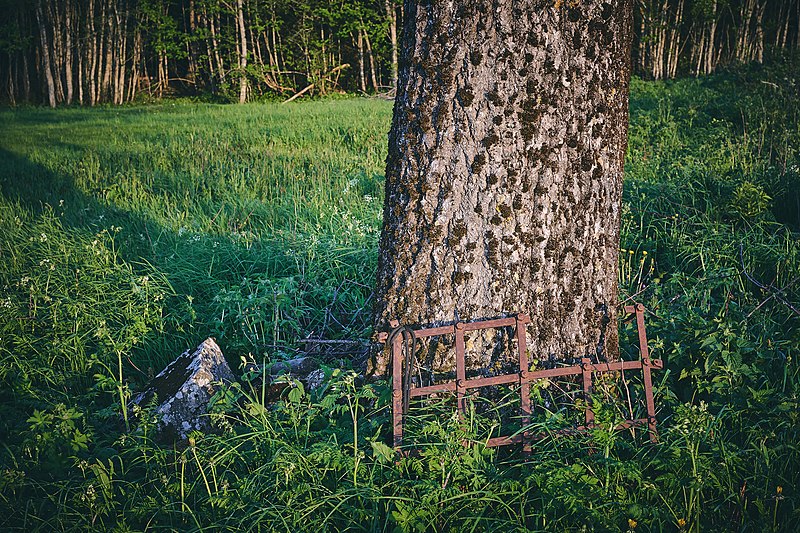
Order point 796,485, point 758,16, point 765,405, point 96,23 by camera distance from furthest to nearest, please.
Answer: point 758,16
point 96,23
point 765,405
point 796,485

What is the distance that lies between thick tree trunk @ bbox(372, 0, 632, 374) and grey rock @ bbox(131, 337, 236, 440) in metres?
0.86

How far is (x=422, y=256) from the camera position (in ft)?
7.61

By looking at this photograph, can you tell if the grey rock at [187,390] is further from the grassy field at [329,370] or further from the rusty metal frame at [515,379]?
the rusty metal frame at [515,379]

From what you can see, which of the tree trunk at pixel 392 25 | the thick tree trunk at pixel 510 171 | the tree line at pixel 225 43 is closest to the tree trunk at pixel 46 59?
the tree line at pixel 225 43

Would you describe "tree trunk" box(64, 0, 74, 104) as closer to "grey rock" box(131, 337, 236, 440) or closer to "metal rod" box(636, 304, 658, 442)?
"grey rock" box(131, 337, 236, 440)

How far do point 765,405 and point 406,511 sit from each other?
1.56 m

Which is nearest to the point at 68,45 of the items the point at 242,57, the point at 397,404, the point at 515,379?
the point at 242,57

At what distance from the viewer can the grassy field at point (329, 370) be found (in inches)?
73.3

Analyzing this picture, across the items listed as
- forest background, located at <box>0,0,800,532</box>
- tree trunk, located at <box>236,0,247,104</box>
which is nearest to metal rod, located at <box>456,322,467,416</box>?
forest background, located at <box>0,0,800,532</box>

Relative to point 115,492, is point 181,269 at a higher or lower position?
higher

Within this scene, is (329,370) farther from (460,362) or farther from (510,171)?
(510,171)

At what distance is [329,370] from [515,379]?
0.84 metres

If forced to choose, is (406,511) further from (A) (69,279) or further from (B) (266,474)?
(A) (69,279)

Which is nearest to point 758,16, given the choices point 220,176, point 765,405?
point 220,176
